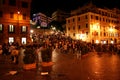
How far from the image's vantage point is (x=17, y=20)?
146 feet

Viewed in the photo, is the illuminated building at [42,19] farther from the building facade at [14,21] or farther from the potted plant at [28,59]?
the potted plant at [28,59]

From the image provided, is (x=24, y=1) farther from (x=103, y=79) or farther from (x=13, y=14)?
(x=103, y=79)

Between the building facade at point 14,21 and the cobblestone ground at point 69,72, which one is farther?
the building facade at point 14,21

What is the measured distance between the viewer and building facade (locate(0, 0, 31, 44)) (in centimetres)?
Answer: 4253

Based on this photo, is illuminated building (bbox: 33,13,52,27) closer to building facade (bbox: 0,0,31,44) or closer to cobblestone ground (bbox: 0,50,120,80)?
building facade (bbox: 0,0,31,44)

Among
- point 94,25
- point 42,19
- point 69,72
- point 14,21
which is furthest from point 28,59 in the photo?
point 42,19

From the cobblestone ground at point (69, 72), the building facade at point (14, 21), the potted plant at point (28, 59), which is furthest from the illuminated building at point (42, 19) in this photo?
the potted plant at point (28, 59)

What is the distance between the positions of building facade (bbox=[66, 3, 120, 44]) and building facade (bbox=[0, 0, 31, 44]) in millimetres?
20572

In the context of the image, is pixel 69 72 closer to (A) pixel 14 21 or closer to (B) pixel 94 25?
(A) pixel 14 21

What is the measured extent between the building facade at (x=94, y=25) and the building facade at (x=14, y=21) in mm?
20572

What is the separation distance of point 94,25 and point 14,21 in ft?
86.3

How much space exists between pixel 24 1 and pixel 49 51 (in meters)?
32.6

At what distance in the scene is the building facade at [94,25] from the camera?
5959 centimetres

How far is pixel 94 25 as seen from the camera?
198 feet
